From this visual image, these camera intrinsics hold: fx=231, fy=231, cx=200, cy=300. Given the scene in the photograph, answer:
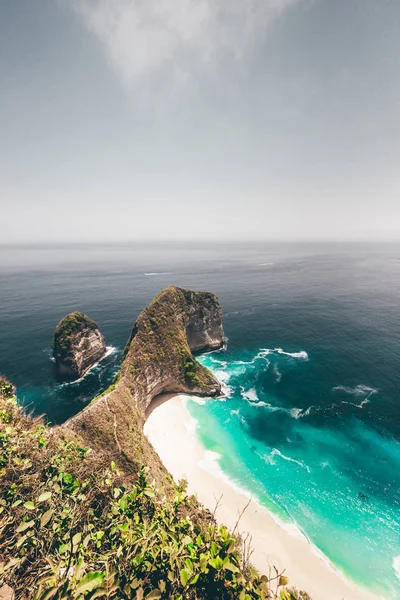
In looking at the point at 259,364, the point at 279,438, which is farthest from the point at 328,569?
the point at 259,364

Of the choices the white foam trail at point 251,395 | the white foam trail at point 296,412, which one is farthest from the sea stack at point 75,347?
the white foam trail at point 296,412

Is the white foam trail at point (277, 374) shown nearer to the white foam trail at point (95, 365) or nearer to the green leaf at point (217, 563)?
the white foam trail at point (95, 365)

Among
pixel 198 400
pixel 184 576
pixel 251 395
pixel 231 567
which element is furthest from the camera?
pixel 251 395

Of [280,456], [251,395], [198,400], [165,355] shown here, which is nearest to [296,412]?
[251,395]

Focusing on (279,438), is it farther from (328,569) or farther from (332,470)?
(328,569)

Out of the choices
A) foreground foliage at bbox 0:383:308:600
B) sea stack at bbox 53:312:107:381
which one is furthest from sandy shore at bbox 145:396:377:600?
sea stack at bbox 53:312:107:381

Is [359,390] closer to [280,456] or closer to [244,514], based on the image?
[280,456]
